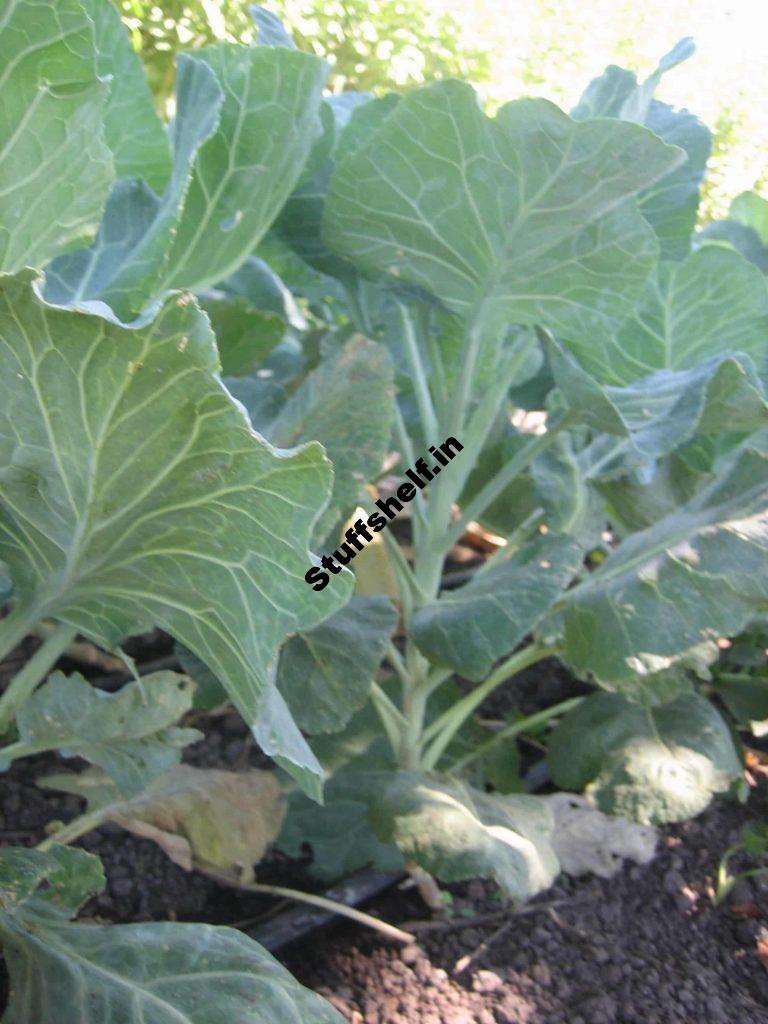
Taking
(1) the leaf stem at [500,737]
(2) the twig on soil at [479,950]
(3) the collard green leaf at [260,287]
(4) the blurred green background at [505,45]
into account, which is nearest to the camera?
(2) the twig on soil at [479,950]

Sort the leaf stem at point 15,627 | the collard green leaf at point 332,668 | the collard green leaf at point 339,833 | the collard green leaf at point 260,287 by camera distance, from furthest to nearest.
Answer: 1. the collard green leaf at point 260,287
2. the collard green leaf at point 339,833
3. the collard green leaf at point 332,668
4. the leaf stem at point 15,627

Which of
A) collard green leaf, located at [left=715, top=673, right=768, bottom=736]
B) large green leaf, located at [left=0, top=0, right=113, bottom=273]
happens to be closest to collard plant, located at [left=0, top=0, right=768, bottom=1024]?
large green leaf, located at [left=0, top=0, right=113, bottom=273]

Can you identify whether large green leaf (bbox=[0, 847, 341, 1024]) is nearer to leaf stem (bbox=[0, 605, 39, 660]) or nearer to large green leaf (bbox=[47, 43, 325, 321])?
leaf stem (bbox=[0, 605, 39, 660])

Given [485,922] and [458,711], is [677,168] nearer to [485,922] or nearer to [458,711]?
[458,711]

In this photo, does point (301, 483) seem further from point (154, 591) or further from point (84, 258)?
point (84, 258)

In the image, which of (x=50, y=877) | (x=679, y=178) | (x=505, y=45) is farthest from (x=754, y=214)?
(x=505, y=45)

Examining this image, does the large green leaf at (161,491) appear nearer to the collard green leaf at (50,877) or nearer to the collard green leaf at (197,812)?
the collard green leaf at (50,877)

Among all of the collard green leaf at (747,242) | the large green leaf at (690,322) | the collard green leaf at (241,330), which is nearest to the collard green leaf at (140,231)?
the collard green leaf at (241,330)
